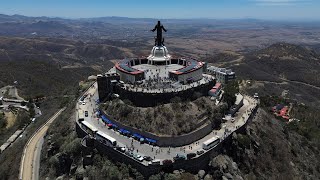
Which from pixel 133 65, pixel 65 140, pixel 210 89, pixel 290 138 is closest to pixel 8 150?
pixel 65 140

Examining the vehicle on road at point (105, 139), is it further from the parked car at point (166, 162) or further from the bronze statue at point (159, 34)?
the bronze statue at point (159, 34)

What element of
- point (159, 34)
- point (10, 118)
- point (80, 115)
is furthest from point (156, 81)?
point (10, 118)

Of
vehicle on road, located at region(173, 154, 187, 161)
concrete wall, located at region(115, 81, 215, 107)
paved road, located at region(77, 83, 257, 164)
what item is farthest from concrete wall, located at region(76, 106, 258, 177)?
concrete wall, located at region(115, 81, 215, 107)

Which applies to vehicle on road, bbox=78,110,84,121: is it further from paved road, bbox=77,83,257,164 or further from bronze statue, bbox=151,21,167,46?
bronze statue, bbox=151,21,167,46

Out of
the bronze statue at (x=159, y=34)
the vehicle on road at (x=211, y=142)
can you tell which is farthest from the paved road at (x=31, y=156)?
the bronze statue at (x=159, y=34)

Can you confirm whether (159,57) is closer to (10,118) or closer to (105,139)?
(105,139)

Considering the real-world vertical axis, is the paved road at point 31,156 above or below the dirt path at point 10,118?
above

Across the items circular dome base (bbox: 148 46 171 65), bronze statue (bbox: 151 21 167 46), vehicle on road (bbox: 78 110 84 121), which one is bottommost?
vehicle on road (bbox: 78 110 84 121)
